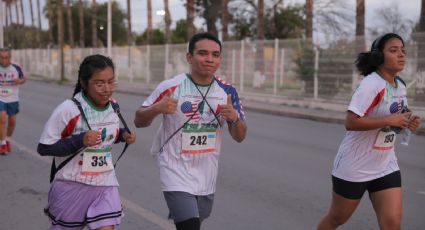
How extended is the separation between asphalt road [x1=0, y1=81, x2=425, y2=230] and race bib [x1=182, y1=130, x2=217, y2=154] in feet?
5.96

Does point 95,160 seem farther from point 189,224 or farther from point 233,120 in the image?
point 233,120

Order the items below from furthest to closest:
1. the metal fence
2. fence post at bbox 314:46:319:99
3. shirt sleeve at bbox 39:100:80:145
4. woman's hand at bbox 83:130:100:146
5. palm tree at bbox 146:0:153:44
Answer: palm tree at bbox 146:0:153:44 < fence post at bbox 314:46:319:99 < the metal fence < shirt sleeve at bbox 39:100:80:145 < woman's hand at bbox 83:130:100:146

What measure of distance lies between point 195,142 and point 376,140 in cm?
129

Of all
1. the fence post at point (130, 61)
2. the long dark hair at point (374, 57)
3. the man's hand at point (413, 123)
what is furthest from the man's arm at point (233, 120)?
the fence post at point (130, 61)

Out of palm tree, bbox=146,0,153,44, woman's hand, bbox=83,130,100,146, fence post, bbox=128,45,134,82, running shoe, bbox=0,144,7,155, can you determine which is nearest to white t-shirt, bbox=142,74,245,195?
woman's hand, bbox=83,130,100,146

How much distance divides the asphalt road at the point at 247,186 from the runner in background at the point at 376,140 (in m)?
1.47

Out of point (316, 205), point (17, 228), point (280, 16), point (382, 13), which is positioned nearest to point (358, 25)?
point (382, 13)

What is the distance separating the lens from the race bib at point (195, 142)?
12.0ft

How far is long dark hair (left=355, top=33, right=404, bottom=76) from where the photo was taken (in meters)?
3.94

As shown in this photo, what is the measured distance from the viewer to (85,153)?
139 inches

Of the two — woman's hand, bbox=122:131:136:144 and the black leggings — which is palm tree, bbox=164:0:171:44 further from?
the black leggings

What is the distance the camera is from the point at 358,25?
2025 cm

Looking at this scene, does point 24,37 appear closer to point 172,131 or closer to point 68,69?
point 68,69

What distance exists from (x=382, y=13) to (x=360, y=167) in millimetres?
30303
